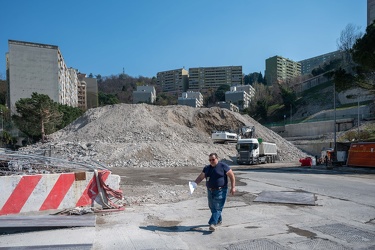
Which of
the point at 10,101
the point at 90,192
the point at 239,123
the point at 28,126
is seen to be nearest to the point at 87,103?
the point at 10,101

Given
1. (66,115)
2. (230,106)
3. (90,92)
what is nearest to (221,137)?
(66,115)

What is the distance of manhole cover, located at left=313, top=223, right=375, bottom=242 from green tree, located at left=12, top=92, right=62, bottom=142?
46.7m

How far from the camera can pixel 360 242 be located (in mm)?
5926

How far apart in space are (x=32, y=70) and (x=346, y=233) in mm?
87058

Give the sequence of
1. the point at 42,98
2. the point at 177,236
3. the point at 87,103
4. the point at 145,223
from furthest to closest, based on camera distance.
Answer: the point at 87,103, the point at 42,98, the point at 145,223, the point at 177,236

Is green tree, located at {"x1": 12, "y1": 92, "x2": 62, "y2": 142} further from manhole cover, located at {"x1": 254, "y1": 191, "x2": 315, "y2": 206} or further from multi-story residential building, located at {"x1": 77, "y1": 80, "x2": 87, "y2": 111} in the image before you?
multi-story residential building, located at {"x1": 77, "y1": 80, "x2": 87, "y2": 111}

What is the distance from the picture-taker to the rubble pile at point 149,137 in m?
33.6

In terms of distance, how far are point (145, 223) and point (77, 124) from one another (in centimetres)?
4621

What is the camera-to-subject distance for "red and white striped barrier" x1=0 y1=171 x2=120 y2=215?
7.52 metres

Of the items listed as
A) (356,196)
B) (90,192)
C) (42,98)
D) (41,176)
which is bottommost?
(356,196)

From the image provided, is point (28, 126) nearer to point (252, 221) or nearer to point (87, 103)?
point (252, 221)

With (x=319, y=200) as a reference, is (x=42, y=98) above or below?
above

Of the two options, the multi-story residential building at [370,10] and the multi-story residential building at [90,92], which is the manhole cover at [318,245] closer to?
the multi-story residential building at [370,10]

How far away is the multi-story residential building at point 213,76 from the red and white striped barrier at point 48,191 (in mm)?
177422
